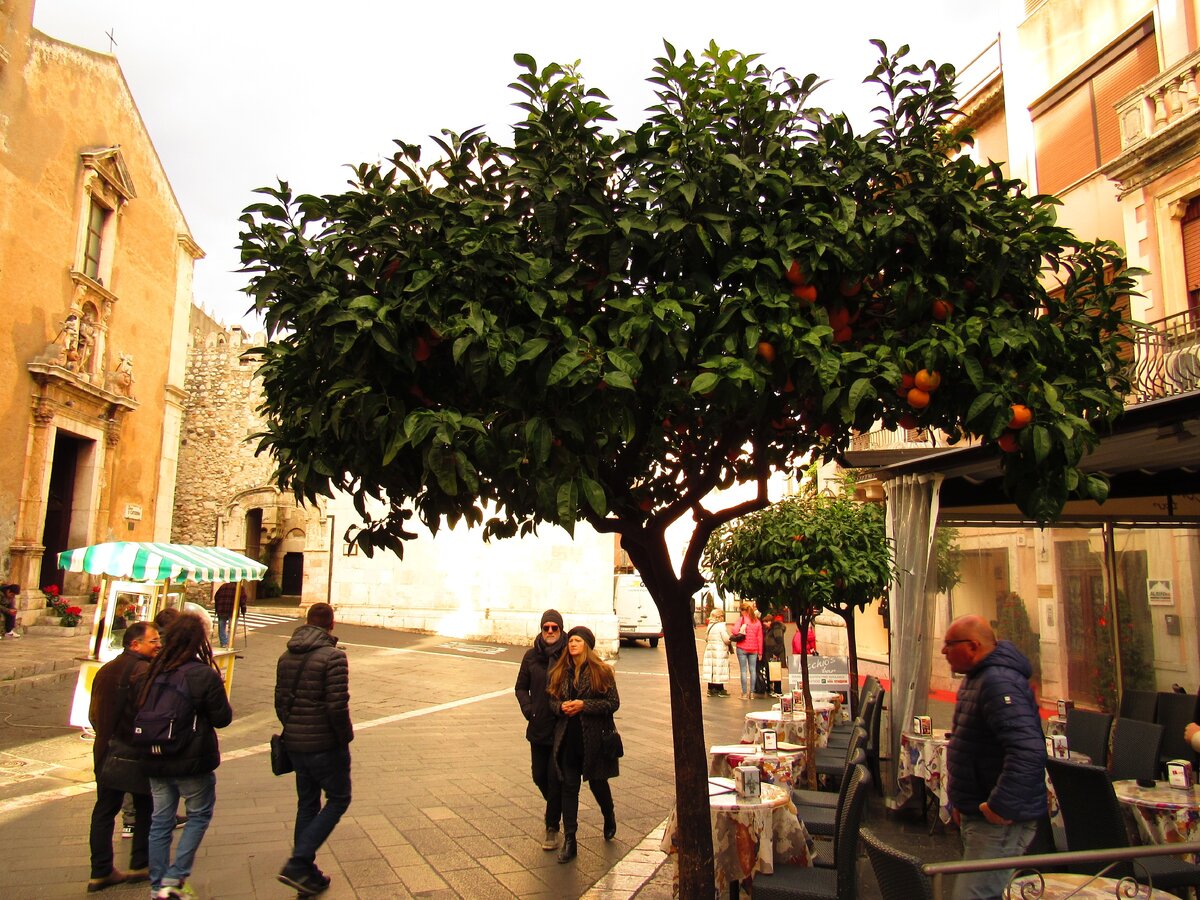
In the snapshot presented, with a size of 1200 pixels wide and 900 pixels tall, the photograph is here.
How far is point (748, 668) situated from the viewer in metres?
16.2

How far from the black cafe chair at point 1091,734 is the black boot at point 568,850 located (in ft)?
14.4

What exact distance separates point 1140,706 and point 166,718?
27.3 ft

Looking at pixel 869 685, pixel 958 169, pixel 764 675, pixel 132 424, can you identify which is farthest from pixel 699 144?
pixel 132 424

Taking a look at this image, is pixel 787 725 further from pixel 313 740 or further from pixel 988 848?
pixel 313 740

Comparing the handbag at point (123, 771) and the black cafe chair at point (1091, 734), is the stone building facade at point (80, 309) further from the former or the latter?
the black cafe chair at point (1091, 734)

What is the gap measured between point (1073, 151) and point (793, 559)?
1115 cm

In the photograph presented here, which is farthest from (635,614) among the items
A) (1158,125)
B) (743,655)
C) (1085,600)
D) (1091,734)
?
(1091,734)

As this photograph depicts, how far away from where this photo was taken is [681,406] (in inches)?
159

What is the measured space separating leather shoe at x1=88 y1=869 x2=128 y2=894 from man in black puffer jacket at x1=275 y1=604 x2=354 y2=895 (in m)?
1.04

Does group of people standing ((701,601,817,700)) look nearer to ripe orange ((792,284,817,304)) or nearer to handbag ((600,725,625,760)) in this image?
handbag ((600,725,625,760))

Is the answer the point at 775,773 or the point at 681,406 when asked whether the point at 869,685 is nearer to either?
the point at 775,773

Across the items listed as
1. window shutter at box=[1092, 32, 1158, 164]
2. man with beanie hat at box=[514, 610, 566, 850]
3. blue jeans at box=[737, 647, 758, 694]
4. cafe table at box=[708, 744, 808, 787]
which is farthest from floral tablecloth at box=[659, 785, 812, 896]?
window shutter at box=[1092, 32, 1158, 164]

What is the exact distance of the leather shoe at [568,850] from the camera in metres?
5.94

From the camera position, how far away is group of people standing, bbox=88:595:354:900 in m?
4.79
